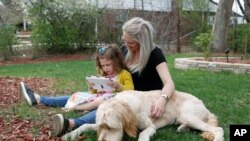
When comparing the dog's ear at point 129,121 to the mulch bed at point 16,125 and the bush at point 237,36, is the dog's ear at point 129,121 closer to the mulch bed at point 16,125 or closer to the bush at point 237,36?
the mulch bed at point 16,125

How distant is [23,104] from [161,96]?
8.22 ft

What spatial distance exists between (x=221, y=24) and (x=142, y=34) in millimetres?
14468

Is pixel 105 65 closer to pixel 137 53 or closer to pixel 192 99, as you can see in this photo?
pixel 137 53

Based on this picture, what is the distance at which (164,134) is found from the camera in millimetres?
4645

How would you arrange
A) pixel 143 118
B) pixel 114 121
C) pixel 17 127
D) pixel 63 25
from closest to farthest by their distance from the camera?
pixel 114 121
pixel 143 118
pixel 17 127
pixel 63 25

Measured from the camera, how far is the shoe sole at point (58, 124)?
4406 mm

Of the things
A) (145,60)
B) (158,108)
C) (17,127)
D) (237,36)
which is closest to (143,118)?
(158,108)

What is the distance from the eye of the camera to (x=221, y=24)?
18781mm

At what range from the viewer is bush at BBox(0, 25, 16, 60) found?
59.6 feet

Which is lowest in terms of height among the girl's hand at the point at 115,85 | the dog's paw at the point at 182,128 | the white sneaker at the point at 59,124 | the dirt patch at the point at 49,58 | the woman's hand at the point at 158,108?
the dirt patch at the point at 49,58

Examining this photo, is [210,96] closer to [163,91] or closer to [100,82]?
[100,82]

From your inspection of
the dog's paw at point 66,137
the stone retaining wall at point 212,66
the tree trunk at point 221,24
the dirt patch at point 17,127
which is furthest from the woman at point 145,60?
the tree trunk at point 221,24

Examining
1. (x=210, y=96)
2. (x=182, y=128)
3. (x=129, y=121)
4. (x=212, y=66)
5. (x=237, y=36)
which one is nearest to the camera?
(x=129, y=121)

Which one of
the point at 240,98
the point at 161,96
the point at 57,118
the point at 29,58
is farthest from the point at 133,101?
the point at 29,58
